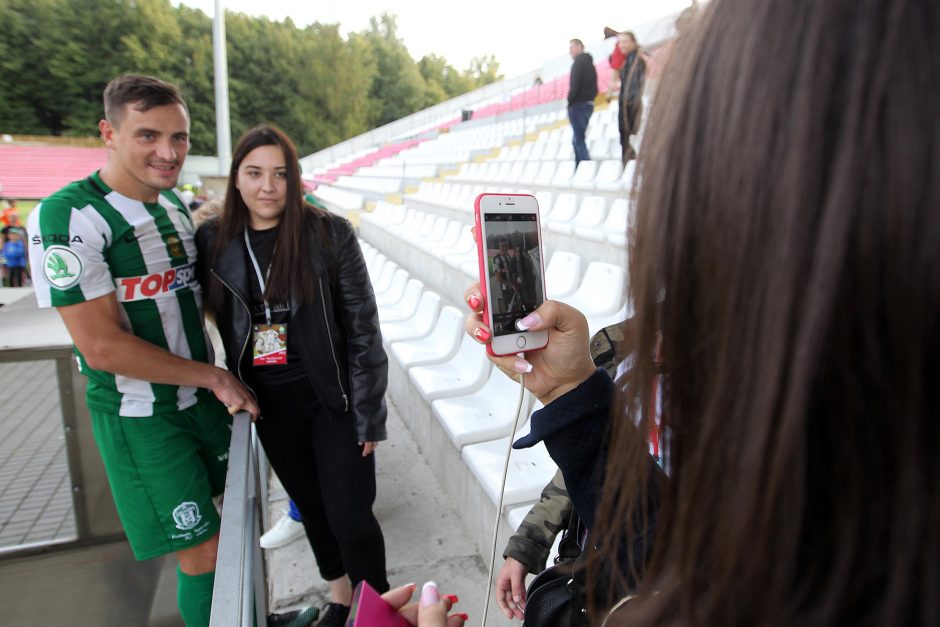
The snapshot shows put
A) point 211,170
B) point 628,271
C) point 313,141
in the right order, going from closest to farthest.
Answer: point 628,271 → point 211,170 → point 313,141

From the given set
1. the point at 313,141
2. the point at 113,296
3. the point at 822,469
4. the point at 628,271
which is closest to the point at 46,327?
the point at 113,296

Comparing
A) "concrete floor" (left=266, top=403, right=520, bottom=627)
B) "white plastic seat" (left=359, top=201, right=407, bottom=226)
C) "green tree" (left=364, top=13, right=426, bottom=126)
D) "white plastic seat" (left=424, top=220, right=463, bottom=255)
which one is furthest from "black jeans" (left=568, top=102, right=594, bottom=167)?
"green tree" (left=364, top=13, right=426, bottom=126)

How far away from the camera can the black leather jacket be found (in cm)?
148

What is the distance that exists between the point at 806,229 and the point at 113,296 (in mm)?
1479

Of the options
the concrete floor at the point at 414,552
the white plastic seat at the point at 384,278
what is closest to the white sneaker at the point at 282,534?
the concrete floor at the point at 414,552

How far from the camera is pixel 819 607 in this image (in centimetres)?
32

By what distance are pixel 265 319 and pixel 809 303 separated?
1.43 m

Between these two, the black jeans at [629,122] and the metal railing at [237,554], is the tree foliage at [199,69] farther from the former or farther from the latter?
the metal railing at [237,554]

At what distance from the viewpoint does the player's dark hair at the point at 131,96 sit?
54.9 inches

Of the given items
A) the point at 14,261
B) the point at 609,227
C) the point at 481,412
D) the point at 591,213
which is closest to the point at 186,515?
the point at 481,412

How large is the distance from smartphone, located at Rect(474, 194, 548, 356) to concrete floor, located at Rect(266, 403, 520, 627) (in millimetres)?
1060

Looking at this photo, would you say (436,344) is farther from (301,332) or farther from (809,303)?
(809,303)

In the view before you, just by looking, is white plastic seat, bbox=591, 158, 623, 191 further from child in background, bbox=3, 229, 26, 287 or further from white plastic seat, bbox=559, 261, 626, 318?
child in background, bbox=3, 229, 26, 287

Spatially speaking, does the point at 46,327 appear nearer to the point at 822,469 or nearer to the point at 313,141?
the point at 822,469
